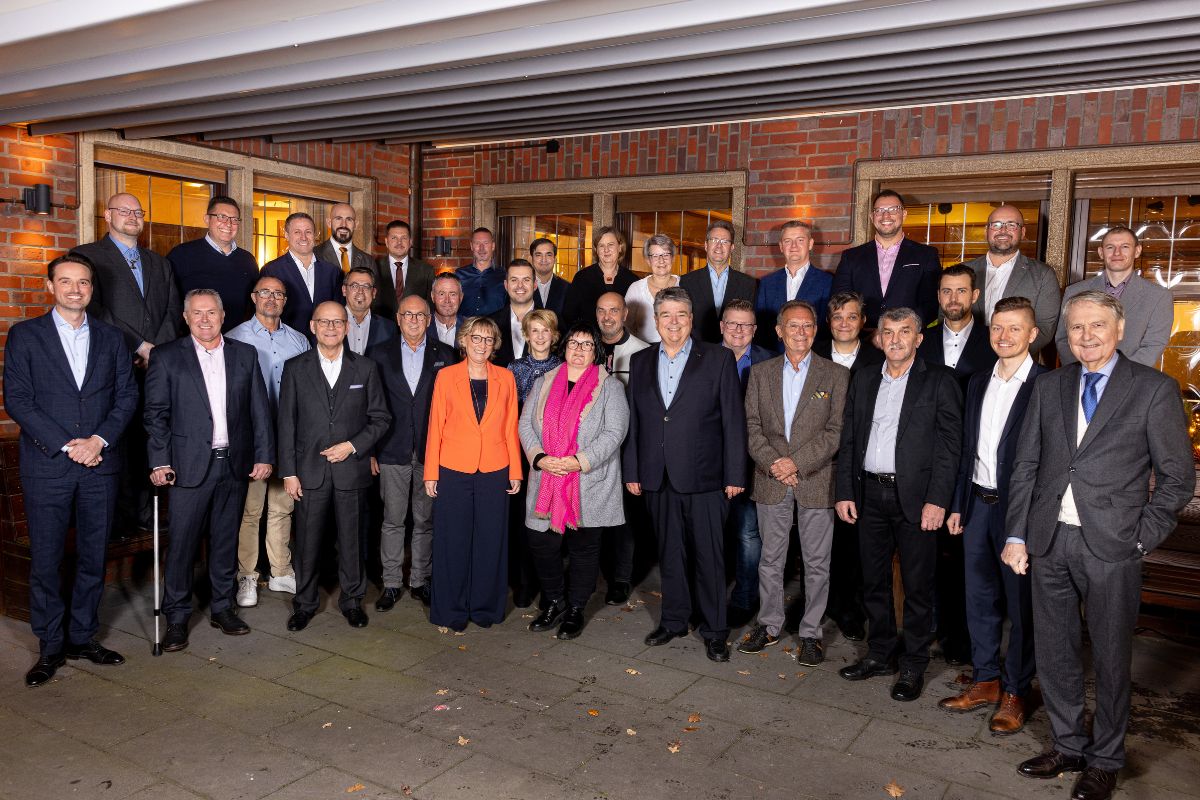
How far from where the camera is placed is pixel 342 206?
6094mm

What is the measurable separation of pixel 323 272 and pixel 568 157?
277cm

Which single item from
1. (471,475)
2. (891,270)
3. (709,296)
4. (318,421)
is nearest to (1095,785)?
(891,270)

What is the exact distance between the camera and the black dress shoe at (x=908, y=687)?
157 inches

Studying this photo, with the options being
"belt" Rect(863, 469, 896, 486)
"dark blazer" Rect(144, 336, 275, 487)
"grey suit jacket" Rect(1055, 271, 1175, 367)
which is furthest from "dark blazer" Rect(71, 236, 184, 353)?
"grey suit jacket" Rect(1055, 271, 1175, 367)

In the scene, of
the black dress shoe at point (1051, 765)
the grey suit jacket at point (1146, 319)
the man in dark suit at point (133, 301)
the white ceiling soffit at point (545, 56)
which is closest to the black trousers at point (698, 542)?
the black dress shoe at point (1051, 765)

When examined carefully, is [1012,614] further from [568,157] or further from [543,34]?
[568,157]

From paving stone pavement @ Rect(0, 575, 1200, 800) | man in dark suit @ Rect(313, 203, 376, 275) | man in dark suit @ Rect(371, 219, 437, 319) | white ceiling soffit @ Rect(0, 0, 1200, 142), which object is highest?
white ceiling soffit @ Rect(0, 0, 1200, 142)

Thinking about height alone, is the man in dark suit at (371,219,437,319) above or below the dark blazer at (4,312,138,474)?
above

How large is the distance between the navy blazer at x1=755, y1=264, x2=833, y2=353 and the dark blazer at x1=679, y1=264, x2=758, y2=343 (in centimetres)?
9

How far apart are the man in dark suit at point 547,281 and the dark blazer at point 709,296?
91cm

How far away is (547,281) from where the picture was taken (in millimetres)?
6109

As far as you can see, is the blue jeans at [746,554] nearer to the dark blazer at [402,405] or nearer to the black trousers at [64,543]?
the dark blazer at [402,405]

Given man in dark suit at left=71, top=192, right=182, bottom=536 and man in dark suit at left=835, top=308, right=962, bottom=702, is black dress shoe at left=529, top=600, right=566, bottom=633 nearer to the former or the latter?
man in dark suit at left=835, top=308, right=962, bottom=702

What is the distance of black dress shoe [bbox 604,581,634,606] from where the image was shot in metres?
5.34
